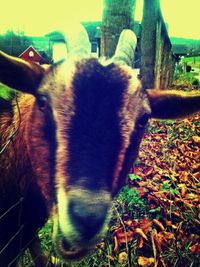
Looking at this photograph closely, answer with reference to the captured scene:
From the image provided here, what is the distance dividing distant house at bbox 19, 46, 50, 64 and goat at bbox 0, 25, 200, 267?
17 centimetres

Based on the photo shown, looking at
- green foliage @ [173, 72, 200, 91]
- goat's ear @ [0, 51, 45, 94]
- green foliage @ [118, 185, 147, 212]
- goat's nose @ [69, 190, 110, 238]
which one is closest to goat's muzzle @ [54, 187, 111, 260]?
goat's nose @ [69, 190, 110, 238]

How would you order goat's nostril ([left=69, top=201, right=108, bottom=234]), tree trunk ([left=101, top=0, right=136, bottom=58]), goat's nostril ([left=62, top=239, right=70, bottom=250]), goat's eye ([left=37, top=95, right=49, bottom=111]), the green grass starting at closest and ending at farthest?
goat's nostril ([left=69, top=201, right=108, bottom=234]), goat's nostril ([left=62, top=239, right=70, bottom=250]), goat's eye ([left=37, top=95, right=49, bottom=111]), tree trunk ([left=101, top=0, right=136, bottom=58]), the green grass

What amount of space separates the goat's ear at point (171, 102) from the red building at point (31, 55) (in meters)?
0.63

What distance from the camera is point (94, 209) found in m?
1.29

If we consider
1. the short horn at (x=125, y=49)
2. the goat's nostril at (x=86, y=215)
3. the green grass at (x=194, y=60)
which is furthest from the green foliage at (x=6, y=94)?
the green grass at (x=194, y=60)

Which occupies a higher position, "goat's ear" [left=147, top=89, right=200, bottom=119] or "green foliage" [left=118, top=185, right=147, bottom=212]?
"goat's ear" [left=147, top=89, right=200, bottom=119]

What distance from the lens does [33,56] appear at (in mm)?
1778

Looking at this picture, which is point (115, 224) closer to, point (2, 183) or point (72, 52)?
point (2, 183)

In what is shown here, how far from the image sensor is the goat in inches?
52.8

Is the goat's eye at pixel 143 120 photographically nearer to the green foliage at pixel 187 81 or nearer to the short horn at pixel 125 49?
the short horn at pixel 125 49

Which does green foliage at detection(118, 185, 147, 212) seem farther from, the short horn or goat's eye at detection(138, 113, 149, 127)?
the short horn

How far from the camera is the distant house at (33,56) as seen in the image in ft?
5.60

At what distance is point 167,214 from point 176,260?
38 centimetres

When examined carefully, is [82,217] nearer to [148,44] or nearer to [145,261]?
[145,261]
